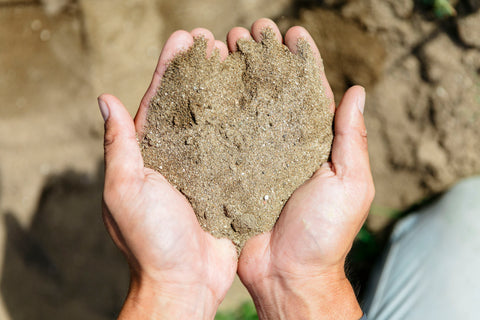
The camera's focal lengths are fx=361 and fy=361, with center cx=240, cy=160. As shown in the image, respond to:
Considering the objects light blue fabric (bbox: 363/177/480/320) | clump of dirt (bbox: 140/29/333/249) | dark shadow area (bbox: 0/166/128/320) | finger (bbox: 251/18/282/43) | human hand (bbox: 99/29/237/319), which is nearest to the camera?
human hand (bbox: 99/29/237/319)

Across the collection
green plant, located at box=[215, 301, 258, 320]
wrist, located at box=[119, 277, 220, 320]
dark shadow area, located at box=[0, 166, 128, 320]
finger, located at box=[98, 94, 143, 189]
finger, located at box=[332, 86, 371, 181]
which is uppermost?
finger, located at box=[98, 94, 143, 189]

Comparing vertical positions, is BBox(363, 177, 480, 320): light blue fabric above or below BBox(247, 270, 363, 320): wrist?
below

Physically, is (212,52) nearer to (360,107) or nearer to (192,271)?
(360,107)

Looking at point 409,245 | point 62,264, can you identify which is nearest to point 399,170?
point 409,245

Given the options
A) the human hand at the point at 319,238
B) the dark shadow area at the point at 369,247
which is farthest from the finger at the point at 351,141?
the dark shadow area at the point at 369,247

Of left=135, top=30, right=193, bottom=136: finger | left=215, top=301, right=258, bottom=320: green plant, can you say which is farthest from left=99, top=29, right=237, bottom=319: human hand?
left=215, top=301, right=258, bottom=320: green plant

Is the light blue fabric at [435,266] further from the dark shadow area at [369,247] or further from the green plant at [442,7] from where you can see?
the green plant at [442,7]

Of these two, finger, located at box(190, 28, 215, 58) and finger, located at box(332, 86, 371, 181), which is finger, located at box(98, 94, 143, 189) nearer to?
finger, located at box(190, 28, 215, 58)
